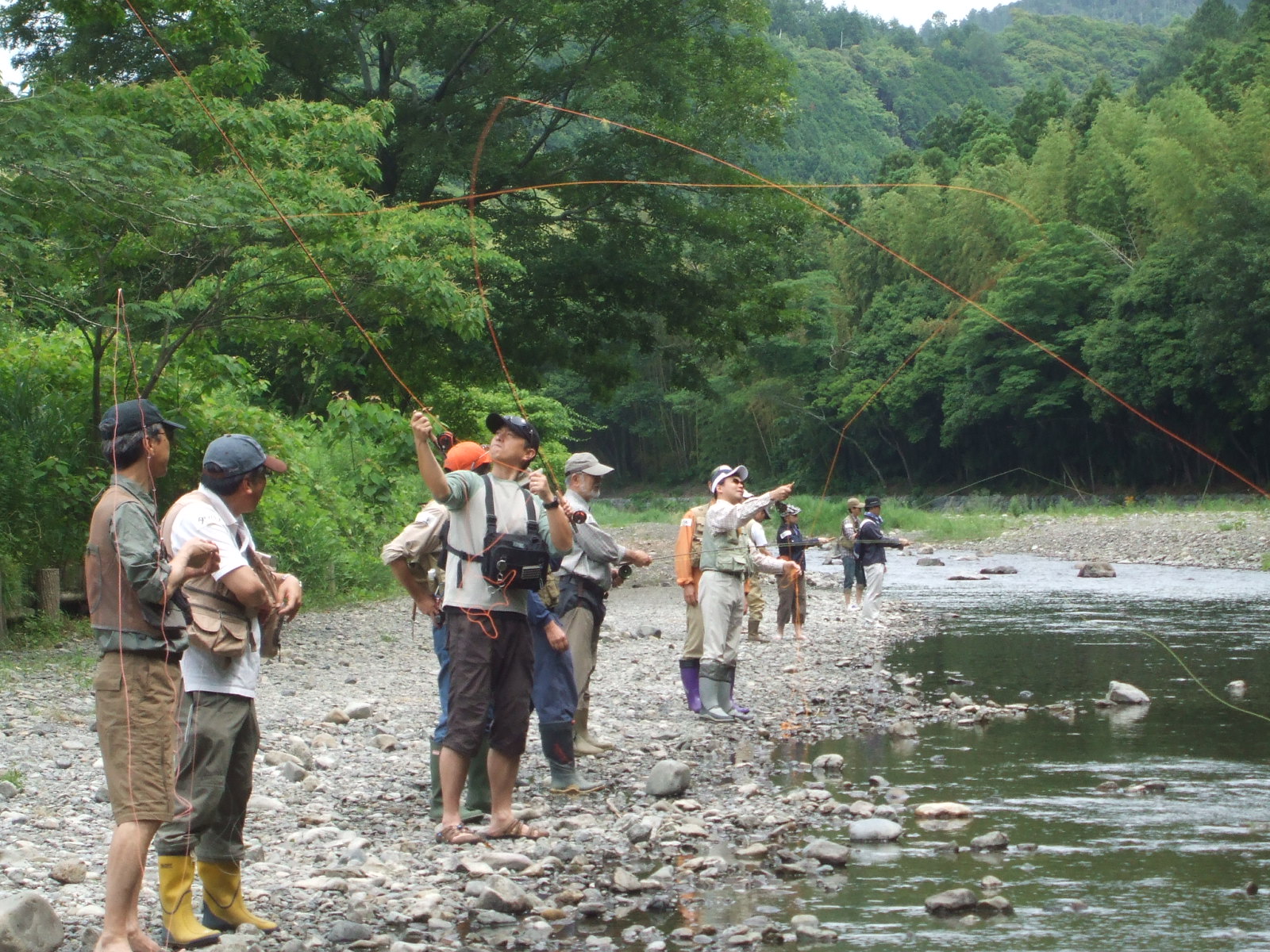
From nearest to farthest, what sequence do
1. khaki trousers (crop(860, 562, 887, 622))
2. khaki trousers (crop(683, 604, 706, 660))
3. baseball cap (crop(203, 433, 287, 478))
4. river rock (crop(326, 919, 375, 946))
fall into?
1. baseball cap (crop(203, 433, 287, 478))
2. river rock (crop(326, 919, 375, 946))
3. khaki trousers (crop(683, 604, 706, 660))
4. khaki trousers (crop(860, 562, 887, 622))

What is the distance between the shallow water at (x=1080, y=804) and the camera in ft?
17.0

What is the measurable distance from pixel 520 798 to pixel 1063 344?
4458 cm

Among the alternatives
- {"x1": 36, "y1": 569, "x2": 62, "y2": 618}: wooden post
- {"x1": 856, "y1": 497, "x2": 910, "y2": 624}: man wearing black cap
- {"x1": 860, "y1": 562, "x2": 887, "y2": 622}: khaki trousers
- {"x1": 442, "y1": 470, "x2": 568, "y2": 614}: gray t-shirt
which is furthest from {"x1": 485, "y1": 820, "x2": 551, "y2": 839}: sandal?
{"x1": 860, "y1": 562, "x2": 887, "y2": 622}: khaki trousers

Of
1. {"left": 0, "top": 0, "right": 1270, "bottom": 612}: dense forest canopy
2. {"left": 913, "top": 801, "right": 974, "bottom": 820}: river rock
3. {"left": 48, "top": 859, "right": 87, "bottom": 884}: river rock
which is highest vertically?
{"left": 0, "top": 0, "right": 1270, "bottom": 612}: dense forest canopy

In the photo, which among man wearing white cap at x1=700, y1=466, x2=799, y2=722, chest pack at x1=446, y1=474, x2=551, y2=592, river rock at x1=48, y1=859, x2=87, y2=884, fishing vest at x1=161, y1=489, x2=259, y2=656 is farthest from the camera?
man wearing white cap at x1=700, y1=466, x2=799, y2=722

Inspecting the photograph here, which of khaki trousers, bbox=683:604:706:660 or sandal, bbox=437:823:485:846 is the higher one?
khaki trousers, bbox=683:604:706:660

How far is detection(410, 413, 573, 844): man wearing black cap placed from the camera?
5.61m

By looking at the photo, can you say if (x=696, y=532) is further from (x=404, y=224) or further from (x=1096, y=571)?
(x=1096, y=571)

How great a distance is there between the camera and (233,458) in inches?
172

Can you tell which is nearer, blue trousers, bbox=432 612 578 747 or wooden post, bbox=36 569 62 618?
blue trousers, bbox=432 612 578 747

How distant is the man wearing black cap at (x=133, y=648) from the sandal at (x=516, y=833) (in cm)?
201

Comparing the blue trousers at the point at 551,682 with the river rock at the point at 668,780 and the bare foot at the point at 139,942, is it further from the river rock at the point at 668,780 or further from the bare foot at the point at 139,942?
the bare foot at the point at 139,942

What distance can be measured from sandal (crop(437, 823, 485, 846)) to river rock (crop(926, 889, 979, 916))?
72.9 inches

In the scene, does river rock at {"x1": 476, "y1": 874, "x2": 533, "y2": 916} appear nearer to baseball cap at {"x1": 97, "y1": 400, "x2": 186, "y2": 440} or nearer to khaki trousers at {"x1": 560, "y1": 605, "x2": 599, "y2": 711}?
baseball cap at {"x1": 97, "y1": 400, "x2": 186, "y2": 440}
